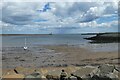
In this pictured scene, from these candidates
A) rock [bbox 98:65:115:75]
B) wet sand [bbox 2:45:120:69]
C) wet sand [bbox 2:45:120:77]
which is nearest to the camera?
rock [bbox 98:65:115:75]

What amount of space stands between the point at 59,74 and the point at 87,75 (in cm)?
125

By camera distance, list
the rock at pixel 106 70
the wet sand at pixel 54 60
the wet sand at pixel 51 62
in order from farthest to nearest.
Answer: the wet sand at pixel 54 60
the wet sand at pixel 51 62
the rock at pixel 106 70

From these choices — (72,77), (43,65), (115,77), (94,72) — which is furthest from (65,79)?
(43,65)

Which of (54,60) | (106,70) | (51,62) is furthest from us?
(54,60)

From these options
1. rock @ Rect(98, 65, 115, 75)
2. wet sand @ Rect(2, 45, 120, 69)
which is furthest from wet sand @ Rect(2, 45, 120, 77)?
rock @ Rect(98, 65, 115, 75)

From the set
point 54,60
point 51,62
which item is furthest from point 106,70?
point 54,60

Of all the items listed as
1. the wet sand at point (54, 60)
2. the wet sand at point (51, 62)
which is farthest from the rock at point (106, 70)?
the wet sand at point (54, 60)

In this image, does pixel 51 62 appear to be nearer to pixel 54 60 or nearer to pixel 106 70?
pixel 54 60

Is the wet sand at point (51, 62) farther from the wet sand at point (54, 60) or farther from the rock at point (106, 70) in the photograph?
the rock at point (106, 70)

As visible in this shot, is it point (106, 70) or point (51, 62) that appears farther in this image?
point (51, 62)

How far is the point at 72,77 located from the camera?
10.3 metres

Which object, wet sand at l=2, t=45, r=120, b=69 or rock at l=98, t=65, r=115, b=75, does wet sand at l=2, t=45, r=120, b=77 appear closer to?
wet sand at l=2, t=45, r=120, b=69

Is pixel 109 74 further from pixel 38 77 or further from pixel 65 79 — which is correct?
pixel 38 77

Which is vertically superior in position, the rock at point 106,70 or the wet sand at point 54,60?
the rock at point 106,70
